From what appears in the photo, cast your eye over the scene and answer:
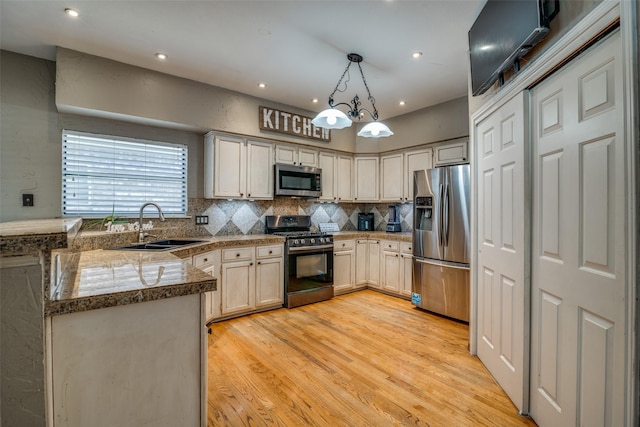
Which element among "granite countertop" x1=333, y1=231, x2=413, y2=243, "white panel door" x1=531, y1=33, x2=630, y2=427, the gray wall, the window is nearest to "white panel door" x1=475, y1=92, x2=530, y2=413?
"white panel door" x1=531, y1=33, x2=630, y2=427

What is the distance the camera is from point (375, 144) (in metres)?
4.89

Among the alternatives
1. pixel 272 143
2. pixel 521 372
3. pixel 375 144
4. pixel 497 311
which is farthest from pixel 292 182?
pixel 521 372

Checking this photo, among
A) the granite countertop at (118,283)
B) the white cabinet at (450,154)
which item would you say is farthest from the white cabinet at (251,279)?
the white cabinet at (450,154)

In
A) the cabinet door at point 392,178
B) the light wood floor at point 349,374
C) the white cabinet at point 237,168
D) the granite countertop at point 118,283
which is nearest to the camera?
the granite countertop at point 118,283

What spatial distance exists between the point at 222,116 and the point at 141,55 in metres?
0.98

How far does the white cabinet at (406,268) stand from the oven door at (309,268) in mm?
988

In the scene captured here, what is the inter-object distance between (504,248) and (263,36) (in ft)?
8.30

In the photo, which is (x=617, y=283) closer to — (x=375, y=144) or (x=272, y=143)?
(x=272, y=143)

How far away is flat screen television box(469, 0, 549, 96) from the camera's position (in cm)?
149

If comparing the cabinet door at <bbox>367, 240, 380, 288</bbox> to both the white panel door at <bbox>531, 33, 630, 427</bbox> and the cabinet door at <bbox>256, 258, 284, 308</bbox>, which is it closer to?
the cabinet door at <bbox>256, 258, 284, 308</bbox>

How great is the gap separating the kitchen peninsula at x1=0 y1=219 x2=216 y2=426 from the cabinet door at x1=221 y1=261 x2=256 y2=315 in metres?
1.96

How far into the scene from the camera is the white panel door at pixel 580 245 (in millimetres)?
1146

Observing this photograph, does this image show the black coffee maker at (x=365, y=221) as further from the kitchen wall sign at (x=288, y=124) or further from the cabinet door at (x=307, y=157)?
the kitchen wall sign at (x=288, y=124)

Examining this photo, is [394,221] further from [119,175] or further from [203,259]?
[119,175]
